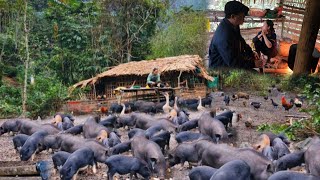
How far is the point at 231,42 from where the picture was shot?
443 cm

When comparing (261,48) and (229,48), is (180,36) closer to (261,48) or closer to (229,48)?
(261,48)

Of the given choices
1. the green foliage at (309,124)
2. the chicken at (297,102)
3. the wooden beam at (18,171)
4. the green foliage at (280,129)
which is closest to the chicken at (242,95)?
the chicken at (297,102)

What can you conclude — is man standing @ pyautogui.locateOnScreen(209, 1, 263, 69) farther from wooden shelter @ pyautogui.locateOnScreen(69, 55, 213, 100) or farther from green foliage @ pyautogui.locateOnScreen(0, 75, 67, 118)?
green foliage @ pyautogui.locateOnScreen(0, 75, 67, 118)

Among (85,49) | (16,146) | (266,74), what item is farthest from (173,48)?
(266,74)

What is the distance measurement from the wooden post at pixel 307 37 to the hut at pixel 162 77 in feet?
25.2

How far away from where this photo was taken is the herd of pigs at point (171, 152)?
502cm

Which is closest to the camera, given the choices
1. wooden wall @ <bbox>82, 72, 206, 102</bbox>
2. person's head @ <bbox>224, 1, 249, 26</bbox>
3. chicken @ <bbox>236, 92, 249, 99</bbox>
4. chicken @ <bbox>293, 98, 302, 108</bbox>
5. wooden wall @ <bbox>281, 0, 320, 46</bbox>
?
A: person's head @ <bbox>224, 1, 249, 26</bbox>

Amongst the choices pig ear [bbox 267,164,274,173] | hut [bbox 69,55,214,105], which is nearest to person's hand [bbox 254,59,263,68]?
pig ear [bbox 267,164,274,173]

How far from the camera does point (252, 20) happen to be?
19.3 ft

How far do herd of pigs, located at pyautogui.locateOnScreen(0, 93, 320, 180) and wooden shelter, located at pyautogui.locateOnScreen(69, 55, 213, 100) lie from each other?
5192 millimetres

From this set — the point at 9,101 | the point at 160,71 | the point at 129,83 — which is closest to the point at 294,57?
the point at 160,71

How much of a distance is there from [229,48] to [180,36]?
45.8 feet

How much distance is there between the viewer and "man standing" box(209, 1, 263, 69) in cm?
438

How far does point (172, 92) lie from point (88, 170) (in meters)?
7.51
